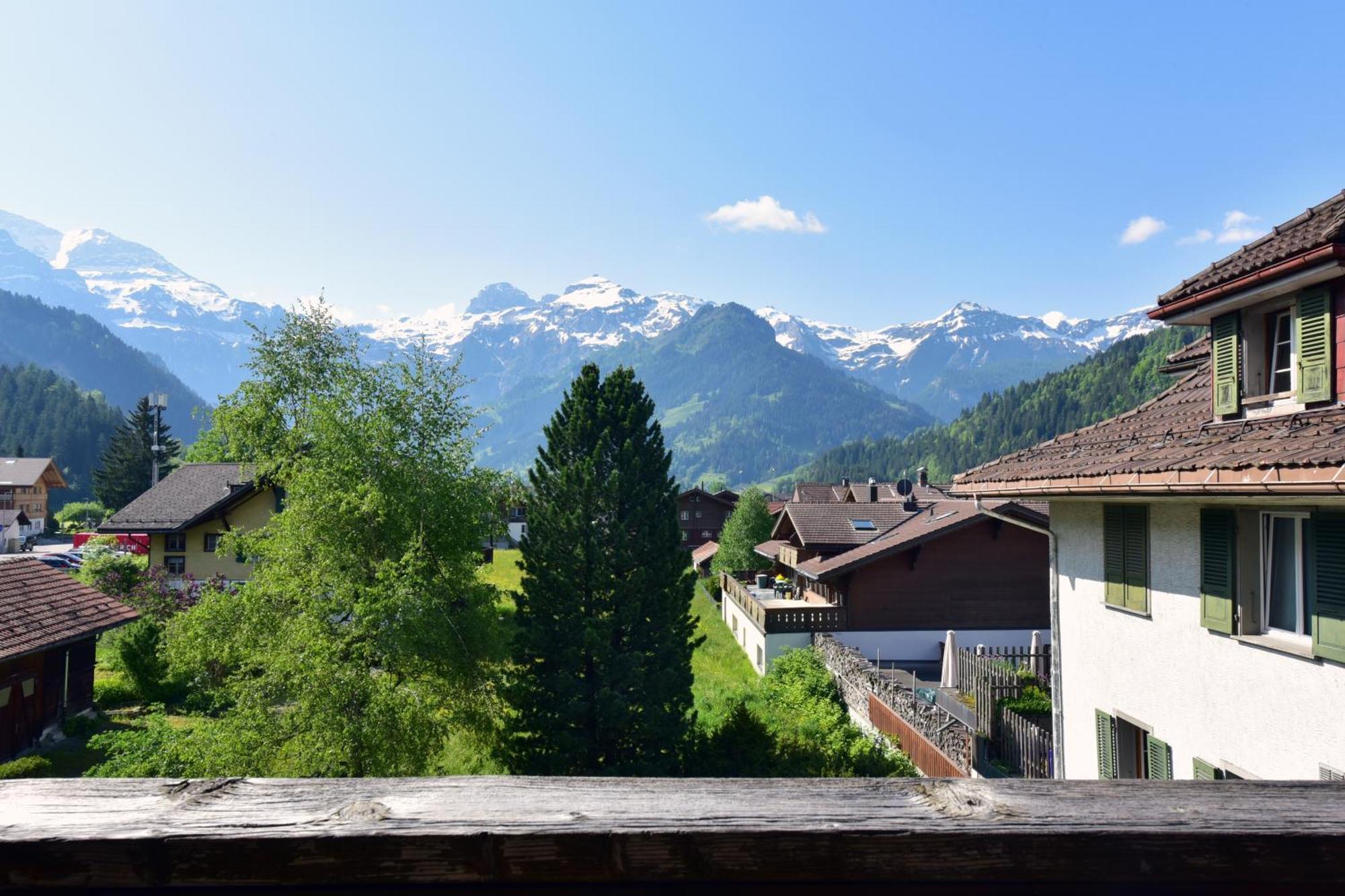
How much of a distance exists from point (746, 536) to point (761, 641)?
2443cm

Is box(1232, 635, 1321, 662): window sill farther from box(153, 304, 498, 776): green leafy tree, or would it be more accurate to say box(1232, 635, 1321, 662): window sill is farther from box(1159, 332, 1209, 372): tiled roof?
box(153, 304, 498, 776): green leafy tree

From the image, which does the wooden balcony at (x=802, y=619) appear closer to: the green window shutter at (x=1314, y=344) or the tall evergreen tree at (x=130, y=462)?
the green window shutter at (x=1314, y=344)

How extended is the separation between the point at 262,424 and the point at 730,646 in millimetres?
23913

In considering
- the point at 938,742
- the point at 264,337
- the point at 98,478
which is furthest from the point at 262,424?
the point at 98,478

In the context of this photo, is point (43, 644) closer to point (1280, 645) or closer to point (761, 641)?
point (761, 641)

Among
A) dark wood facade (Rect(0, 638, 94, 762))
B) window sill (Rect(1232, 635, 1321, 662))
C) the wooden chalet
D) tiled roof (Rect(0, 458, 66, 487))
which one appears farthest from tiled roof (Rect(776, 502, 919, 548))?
tiled roof (Rect(0, 458, 66, 487))

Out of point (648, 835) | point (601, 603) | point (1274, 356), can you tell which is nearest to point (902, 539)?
point (601, 603)

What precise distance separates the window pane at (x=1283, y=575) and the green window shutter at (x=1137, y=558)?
1.78 m

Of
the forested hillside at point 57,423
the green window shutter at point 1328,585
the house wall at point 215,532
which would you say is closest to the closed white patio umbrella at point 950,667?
the green window shutter at point 1328,585

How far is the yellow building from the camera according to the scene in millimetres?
41531

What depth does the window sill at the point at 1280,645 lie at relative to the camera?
7.67m

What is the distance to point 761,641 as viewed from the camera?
3394cm

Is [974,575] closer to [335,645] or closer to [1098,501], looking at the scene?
[1098,501]

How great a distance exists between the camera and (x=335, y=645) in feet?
53.4
